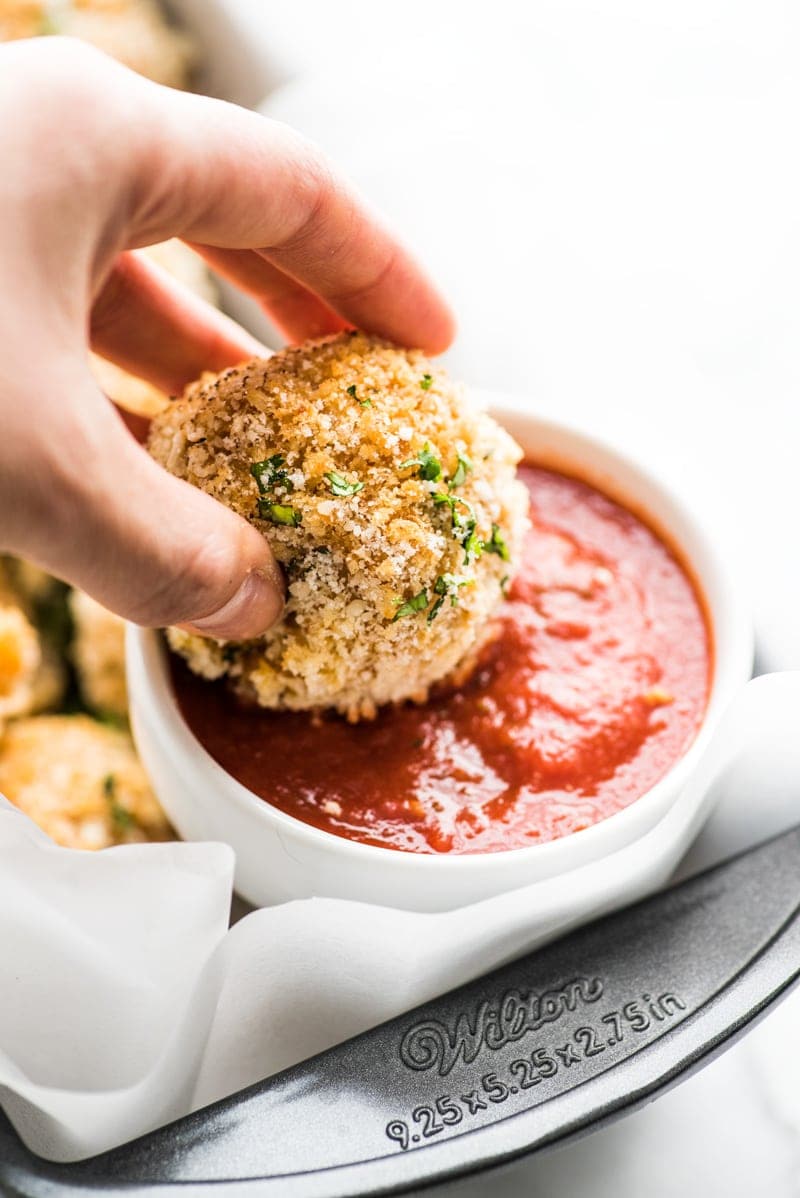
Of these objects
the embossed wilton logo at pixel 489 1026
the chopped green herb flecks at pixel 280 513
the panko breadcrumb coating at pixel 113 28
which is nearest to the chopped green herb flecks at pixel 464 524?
the chopped green herb flecks at pixel 280 513

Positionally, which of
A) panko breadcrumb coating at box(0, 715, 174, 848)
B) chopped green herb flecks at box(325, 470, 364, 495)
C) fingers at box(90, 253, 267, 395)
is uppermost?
chopped green herb flecks at box(325, 470, 364, 495)

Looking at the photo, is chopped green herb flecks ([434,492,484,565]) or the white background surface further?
the white background surface

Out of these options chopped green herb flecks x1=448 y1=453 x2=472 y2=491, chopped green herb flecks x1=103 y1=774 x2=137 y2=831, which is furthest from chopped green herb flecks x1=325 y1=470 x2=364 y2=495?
chopped green herb flecks x1=103 y1=774 x2=137 y2=831

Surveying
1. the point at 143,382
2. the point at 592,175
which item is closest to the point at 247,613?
the point at 143,382

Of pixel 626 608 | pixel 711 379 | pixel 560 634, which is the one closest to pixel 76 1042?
pixel 560 634

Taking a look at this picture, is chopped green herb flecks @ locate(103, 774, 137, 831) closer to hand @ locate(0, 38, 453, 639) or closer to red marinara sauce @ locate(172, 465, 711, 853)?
red marinara sauce @ locate(172, 465, 711, 853)

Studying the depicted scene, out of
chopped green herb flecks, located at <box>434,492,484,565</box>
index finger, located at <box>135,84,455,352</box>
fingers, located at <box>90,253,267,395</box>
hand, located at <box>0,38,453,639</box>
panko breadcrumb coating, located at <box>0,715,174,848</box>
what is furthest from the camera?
panko breadcrumb coating, located at <box>0,715,174,848</box>

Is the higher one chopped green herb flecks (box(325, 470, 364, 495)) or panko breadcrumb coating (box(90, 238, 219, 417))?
Answer: chopped green herb flecks (box(325, 470, 364, 495))

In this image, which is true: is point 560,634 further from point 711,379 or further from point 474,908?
point 711,379
